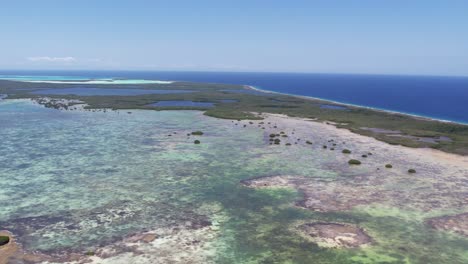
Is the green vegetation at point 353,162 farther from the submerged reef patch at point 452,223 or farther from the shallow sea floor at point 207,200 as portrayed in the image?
the submerged reef patch at point 452,223

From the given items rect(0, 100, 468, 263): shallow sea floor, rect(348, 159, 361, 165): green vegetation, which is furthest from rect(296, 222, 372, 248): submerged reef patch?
rect(348, 159, 361, 165): green vegetation

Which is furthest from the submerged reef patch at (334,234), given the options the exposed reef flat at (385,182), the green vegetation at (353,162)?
the green vegetation at (353,162)

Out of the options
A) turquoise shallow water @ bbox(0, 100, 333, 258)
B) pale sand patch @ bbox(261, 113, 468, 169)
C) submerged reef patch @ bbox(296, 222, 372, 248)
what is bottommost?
pale sand patch @ bbox(261, 113, 468, 169)

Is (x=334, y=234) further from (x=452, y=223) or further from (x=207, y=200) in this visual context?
(x=207, y=200)

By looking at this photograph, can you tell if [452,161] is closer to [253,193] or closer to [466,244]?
[466,244]

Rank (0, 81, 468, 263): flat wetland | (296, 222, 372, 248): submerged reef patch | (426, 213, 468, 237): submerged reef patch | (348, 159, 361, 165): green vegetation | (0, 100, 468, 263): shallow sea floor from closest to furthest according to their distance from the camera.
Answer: (0, 100, 468, 263): shallow sea floor
(0, 81, 468, 263): flat wetland
(296, 222, 372, 248): submerged reef patch
(426, 213, 468, 237): submerged reef patch
(348, 159, 361, 165): green vegetation

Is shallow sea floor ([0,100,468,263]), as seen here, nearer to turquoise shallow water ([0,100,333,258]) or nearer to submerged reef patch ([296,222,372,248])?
turquoise shallow water ([0,100,333,258])

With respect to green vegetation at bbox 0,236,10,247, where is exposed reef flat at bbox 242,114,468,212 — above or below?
below

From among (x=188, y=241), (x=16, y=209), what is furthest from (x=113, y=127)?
(x=188, y=241)
